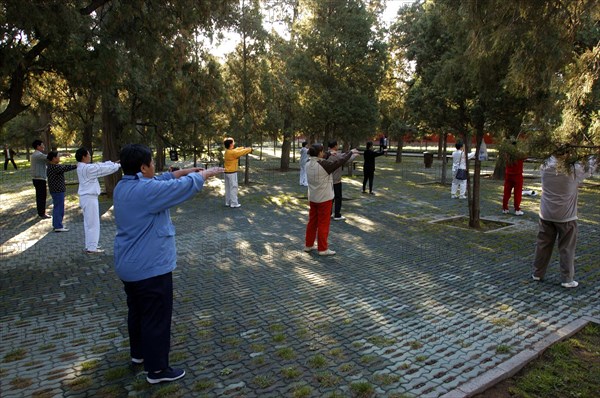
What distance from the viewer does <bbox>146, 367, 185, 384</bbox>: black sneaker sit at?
146 inches

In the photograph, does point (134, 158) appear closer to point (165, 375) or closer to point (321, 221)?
point (165, 375)

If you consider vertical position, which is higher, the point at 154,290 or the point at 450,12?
the point at 450,12

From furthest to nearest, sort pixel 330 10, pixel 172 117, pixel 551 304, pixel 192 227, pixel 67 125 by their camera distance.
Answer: pixel 67 125, pixel 330 10, pixel 172 117, pixel 192 227, pixel 551 304

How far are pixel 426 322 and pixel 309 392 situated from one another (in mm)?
1983

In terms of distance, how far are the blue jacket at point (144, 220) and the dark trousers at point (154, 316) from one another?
87 mm

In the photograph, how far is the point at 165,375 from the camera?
3.75 meters

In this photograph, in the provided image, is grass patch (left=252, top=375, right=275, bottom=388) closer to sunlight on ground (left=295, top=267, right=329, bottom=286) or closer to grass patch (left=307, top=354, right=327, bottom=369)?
grass patch (left=307, top=354, right=327, bottom=369)

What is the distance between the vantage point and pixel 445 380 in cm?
380

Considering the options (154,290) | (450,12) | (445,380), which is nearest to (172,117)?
(450,12)

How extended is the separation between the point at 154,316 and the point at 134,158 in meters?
1.33

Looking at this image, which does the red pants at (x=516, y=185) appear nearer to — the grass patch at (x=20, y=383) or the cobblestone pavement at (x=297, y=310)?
the cobblestone pavement at (x=297, y=310)

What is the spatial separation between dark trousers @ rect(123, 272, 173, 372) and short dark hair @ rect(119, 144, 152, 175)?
0.92 metres

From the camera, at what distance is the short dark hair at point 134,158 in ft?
12.0

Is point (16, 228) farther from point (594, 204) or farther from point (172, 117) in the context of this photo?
point (594, 204)
